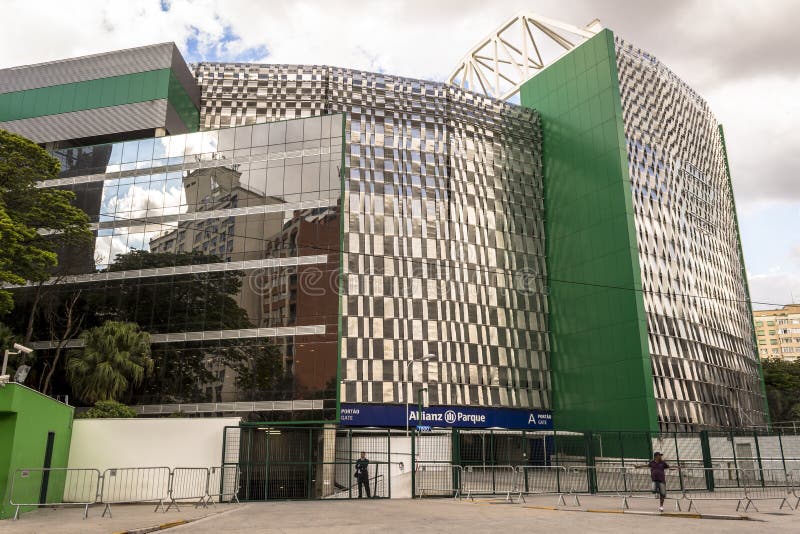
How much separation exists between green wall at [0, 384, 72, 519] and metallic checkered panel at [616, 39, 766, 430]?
41.7 meters

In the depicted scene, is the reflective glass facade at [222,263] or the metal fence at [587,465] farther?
the reflective glass facade at [222,263]

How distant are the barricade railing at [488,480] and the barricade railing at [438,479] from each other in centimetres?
25

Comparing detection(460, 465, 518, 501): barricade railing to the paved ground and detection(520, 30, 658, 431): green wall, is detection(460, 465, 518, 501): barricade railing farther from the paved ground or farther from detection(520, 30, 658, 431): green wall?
detection(520, 30, 658, 431): green wall

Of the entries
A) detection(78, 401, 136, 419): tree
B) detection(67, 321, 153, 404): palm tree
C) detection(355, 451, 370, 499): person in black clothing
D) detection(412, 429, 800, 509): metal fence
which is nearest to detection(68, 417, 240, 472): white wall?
detection(78, 401, 136, 419): tree

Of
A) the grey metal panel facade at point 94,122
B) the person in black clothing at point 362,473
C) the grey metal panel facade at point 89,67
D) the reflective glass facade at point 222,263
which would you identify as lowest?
the person in black clothing at point 362,473

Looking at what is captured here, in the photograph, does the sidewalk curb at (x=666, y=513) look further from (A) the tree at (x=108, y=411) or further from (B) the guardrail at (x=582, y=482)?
(A) the tree at (x=108, y=411)

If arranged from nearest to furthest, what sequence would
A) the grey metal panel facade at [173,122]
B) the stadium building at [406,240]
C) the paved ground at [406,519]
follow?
the paved ground at [406,519] → the stadium building at [406,240] → the grey metal panel facade at [173,122]

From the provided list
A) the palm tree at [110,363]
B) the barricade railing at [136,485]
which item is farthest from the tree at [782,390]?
the barricade railing at [136,485]

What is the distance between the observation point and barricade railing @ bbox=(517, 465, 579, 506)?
2383cm

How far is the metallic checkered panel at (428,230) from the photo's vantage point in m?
57.0

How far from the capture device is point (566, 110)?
62.2 metres

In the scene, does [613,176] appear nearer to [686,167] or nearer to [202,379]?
[686,167]

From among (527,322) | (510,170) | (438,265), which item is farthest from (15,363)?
(510,170)

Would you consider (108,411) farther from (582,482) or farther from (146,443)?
(582,482)
